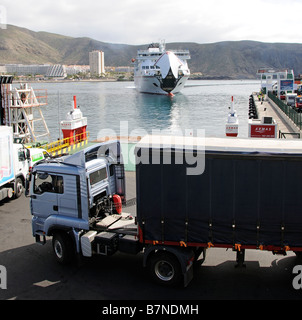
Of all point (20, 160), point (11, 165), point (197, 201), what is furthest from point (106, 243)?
point (20, 160)

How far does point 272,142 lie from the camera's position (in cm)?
817

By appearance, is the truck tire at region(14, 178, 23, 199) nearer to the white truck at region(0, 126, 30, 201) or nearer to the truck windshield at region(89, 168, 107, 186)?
the white truck at region(0, 126, 30, 201)

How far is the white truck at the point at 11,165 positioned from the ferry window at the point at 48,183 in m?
4.86

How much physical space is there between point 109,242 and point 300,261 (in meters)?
4.20

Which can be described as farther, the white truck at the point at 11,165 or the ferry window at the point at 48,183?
the white truck at the point at 11,165

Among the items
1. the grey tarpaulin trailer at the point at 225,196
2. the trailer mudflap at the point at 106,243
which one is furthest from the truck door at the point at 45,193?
the grey tarpaulin trailer at the point at 225,196

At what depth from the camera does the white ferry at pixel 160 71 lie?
359 feet

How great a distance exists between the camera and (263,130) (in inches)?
760

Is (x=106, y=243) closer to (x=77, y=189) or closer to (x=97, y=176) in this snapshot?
(x=77, y=189)

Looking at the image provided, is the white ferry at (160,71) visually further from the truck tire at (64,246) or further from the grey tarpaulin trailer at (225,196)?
the grey tarpaulin trailer at (225,196)

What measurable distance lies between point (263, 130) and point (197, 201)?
12645 millimetres

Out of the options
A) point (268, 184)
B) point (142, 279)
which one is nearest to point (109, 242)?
point (142, 279)
